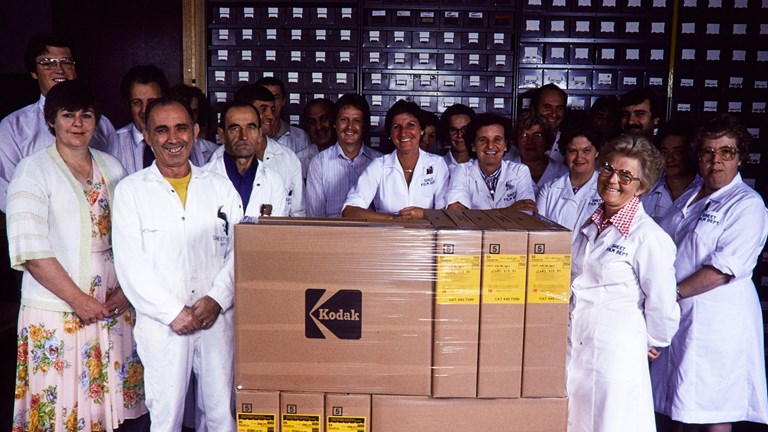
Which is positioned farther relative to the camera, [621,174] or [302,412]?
[621,174]

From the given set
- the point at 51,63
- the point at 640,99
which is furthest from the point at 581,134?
the point at 51,63

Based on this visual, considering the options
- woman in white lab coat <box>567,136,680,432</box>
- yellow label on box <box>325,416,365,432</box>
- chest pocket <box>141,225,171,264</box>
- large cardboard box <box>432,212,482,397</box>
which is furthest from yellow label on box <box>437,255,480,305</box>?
chest pocket <box>141,225,171,264</box>

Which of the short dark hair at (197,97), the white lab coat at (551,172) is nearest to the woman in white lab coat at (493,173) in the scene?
the white lab coat at (551,172)

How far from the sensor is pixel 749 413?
2516mm

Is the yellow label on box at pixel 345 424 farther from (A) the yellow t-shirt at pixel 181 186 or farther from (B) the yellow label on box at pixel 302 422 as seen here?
(A) the yellow t-shirt at pixel 181 186

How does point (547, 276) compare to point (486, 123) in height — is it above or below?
below

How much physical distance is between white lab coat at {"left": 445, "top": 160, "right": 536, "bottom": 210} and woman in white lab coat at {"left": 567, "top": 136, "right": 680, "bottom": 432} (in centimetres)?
90

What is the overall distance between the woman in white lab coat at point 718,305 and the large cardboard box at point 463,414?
1.05 meters

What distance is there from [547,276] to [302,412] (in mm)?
712

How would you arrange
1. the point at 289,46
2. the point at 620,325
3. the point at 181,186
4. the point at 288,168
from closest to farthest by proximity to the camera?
the point at 620,325 < the point at 181,186 < the point at 288,168 < the point at 289,46

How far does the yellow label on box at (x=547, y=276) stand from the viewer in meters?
1.63

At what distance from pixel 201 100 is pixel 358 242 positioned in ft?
7.96

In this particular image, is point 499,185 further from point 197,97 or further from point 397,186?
point 197,97

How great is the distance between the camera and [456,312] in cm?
164
